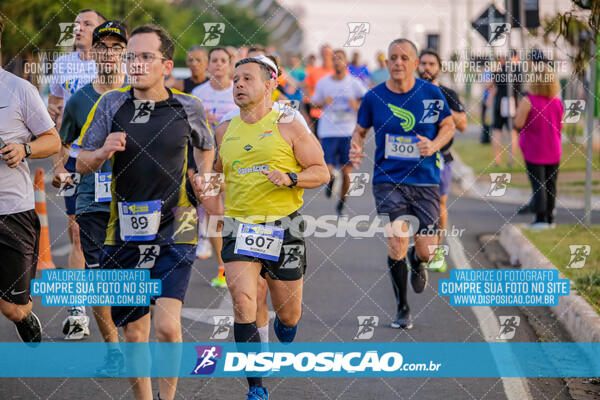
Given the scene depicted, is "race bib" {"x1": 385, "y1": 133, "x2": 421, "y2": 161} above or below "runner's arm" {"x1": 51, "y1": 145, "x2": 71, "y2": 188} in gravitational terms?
below

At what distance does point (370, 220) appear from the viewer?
14.6 meters

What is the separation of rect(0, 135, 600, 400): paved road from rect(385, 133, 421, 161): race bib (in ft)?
4.43

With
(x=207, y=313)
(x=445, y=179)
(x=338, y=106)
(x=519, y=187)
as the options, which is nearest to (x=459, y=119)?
(x=445, y=179)

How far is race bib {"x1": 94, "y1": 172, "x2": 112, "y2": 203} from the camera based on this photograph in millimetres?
7008

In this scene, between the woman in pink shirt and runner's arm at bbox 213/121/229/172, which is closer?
Answer: runner's arm at bbox 213/121/229/172

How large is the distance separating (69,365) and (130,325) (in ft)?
5.05

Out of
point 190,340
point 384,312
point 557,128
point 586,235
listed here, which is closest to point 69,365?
point 190,340

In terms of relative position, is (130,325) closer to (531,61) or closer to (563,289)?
(563,289)

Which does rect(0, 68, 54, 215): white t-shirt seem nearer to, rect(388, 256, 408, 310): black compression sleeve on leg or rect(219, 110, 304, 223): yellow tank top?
rect(219, 110, 304, 223): yellow tank top

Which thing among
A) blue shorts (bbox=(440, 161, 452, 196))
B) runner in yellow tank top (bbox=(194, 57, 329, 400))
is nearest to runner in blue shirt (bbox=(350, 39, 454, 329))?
runner in yellow tank top (bbox=(194, 57, 329, 400))

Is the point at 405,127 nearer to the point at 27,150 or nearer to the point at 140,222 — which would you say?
the point at 140,222

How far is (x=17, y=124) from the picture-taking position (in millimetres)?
6180

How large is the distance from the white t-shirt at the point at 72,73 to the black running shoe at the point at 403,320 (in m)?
3.05

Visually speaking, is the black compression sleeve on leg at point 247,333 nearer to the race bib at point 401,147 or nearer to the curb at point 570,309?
the curb at point 570,309
